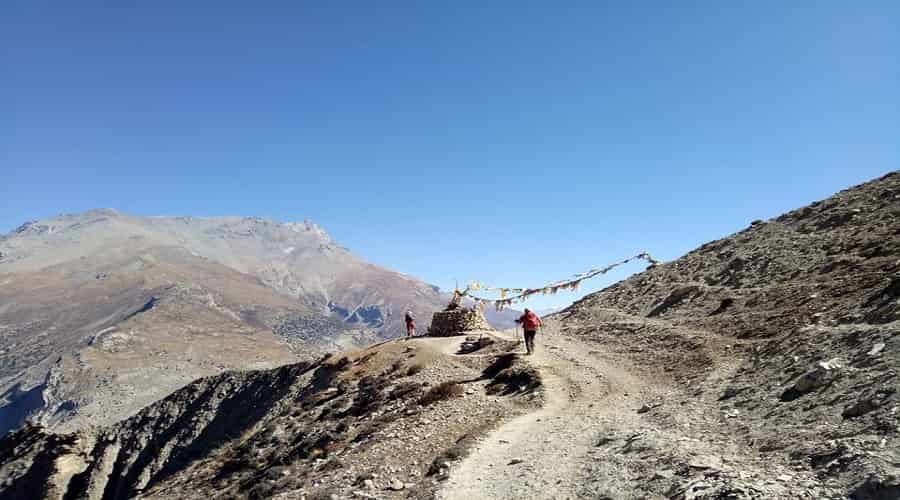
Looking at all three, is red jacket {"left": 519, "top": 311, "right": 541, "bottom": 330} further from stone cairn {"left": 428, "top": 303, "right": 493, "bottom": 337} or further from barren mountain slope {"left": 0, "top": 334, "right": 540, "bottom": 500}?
stone cairn {"left": 428, "top": 303, "right": 493, "bottom": 337}

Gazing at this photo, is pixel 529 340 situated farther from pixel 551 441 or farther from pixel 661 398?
pixel 551 441

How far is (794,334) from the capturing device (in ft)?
55.3

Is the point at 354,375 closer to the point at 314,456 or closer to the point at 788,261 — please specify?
the point at 314,456

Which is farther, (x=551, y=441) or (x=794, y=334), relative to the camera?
(x=794, y=334)

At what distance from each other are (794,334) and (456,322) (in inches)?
958

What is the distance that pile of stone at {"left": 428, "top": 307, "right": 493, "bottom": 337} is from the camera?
38525mm

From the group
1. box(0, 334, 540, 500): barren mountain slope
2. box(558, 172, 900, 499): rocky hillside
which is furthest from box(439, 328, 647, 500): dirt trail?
box(558, 172, 900, 499): rocky hillside

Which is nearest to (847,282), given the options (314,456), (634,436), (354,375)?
(634,436)

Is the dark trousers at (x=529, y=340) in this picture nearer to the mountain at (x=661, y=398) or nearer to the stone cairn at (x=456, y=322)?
the mountain at (x=661, y=398)

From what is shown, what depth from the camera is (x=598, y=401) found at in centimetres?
1791

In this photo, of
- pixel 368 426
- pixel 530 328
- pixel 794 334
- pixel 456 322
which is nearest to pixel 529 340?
pixel 530 328

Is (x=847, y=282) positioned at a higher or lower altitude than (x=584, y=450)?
higher

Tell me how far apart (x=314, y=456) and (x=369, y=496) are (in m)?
7.76

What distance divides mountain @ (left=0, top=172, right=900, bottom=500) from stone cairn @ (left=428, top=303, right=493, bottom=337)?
17.2 ft
